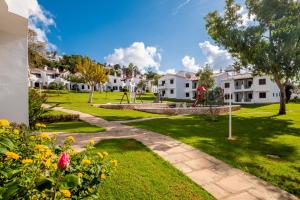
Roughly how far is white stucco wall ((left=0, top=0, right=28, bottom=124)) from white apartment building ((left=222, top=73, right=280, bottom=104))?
47.2m

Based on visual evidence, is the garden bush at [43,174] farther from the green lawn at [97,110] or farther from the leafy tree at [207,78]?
the leafy tree at [207,78]

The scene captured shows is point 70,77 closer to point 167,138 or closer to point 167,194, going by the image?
point 167,138

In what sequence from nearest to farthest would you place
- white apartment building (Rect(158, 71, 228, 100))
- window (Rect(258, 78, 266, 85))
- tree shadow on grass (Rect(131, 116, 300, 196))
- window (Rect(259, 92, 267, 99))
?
tree shadow on grass (Rect(131, 116, 300, 196)) → window (Rect(258, 78, 266, 85)) → window (Rect(259, 92, 267, 99)) → white apartment building (Rect(158, 71, 228, 100))

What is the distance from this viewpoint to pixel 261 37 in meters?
20.7

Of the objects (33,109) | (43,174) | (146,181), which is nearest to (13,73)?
(33,109)

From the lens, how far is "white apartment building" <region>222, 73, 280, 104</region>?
53656 millimetres

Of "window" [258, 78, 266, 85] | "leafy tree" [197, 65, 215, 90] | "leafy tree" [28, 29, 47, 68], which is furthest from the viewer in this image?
"window" [258, 78, 266, 85]

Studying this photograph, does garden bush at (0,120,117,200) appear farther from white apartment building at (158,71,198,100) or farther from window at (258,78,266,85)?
white apartment building at (158,71,198,100)

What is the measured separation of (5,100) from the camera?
7.62m

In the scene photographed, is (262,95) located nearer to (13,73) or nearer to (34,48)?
(34,48)

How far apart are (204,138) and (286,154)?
3183 millimetres

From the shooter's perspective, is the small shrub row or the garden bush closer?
the garden bush

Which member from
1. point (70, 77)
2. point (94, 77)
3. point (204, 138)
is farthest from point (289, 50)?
point (70, 77)

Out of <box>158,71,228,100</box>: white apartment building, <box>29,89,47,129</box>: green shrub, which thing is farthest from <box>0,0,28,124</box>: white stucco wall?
<box>158,71,228,100</box>: white apartment building
